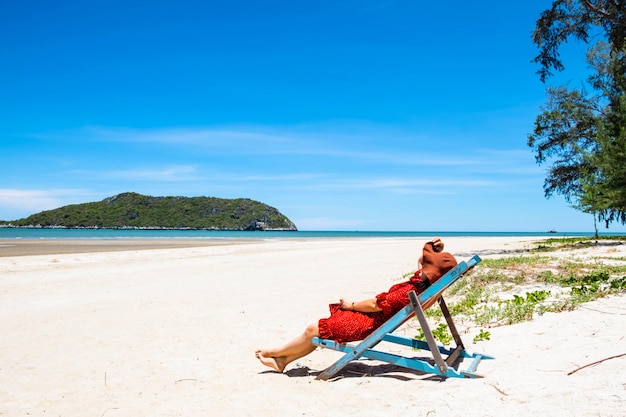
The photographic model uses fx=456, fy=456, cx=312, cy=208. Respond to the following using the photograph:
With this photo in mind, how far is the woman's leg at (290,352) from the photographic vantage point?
517 centimetres

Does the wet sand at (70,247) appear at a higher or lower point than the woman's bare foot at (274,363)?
higher

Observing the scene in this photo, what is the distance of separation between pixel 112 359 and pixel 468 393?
4.53 meters

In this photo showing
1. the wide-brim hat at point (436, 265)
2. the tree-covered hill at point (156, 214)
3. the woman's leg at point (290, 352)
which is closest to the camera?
the wide-brim hat at point (436, 265)

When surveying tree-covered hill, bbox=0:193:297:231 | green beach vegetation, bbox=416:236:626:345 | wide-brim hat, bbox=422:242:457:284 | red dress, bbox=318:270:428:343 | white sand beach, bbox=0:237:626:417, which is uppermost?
tree-covered hill, bbox=0:193:297:231

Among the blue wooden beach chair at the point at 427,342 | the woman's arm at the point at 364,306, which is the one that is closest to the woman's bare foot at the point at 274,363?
the blue wooden beach chair at the point at 427,342

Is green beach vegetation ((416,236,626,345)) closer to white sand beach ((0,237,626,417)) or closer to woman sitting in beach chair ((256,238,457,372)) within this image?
white sand beach ((0,237,626,417))

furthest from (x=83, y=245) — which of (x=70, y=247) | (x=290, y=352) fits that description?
(x=290, y=352)

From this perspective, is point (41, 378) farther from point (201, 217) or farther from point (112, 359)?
point (201, 217)

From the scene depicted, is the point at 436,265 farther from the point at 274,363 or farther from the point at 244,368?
the point at 244,368

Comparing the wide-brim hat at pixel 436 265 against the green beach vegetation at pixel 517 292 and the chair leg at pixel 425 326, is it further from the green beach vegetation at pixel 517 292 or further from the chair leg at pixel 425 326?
the green beach vegetation at pixel 517 292

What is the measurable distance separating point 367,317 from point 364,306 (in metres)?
0.13

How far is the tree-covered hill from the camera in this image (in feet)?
466

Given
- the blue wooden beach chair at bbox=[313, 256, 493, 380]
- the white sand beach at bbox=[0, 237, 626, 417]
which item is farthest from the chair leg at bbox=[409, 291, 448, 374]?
the white sand beach at bbox=[0, 237, 626, 417]

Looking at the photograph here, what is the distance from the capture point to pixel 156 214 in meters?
145
